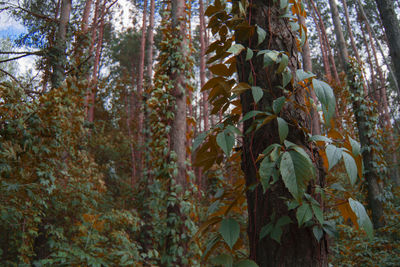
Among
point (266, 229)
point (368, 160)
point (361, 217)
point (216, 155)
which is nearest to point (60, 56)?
point (216, 155)

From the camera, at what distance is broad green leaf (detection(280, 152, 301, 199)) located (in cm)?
64

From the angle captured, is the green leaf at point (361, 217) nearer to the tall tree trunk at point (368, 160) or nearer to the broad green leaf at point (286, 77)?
the broad green leaf at point (286, 77)

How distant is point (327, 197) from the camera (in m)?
0.75

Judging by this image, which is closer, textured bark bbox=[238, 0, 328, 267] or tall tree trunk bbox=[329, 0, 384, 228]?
textured bark bbox=[238, 0, 328, 267]

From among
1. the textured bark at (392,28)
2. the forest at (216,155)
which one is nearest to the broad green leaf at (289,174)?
the forest at (216,155)

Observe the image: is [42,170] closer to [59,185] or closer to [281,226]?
[59,185]

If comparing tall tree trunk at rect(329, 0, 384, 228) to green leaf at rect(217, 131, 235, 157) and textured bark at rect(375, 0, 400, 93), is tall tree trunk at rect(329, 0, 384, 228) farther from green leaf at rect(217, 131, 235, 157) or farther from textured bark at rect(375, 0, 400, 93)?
green leaf at rect(217, 131, 235, 157)

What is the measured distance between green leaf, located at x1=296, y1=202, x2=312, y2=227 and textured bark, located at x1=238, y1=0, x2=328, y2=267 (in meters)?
0.05

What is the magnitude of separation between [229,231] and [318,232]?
23 cm

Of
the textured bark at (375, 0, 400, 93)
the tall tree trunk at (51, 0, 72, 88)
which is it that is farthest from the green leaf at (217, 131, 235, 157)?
the tall tree trunk at (51, 0, 72, 88)

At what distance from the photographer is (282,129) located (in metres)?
0.74

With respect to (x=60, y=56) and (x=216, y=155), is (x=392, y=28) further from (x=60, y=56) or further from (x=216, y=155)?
(x=60, y=56)

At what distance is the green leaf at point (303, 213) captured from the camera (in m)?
0.66

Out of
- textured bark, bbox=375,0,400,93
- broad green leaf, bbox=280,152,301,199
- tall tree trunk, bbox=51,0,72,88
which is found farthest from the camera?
tall tree trunk, bbox=51,0,72,88
